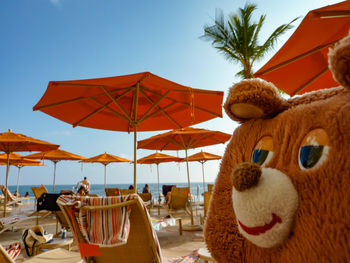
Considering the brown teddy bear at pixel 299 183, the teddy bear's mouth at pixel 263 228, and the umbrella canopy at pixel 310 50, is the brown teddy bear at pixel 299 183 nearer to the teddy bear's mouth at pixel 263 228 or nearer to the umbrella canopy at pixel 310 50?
the teddy bear's mouth at pixel 263 228

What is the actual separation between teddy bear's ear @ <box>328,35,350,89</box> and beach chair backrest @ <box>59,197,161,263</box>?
1.32m

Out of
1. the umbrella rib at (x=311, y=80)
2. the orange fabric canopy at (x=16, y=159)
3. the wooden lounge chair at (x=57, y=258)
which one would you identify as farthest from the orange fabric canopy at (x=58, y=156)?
the umbrella rib at (x=311, y=80)

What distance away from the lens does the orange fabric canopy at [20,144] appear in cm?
691

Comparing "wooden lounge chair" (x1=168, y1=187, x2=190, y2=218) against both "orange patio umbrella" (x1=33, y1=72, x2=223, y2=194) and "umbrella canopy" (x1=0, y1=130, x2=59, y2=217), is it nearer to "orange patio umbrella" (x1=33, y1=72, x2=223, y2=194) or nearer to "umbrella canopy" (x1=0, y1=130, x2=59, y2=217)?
"orange patio umbrella" (x1=33, y1=72, x2=223, y2=194)

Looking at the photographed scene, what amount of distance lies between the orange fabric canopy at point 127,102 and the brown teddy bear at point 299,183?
219 cm

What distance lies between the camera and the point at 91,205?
154 centimetres

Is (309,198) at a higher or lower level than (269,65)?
lower

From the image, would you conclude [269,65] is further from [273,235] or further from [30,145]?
[30,145]

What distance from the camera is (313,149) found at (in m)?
0.55

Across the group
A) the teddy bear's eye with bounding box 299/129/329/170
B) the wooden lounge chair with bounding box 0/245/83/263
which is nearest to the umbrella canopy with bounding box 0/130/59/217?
the wooden lounge chair with bounding box 0/245/83/263

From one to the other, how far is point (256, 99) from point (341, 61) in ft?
0.90

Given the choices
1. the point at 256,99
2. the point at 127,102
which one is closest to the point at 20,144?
the point at 127,102

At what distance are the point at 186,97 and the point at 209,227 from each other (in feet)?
11.7

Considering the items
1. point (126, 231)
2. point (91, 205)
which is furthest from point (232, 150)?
point (91, 205)
